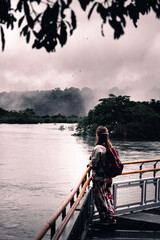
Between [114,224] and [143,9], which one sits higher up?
[143,9]

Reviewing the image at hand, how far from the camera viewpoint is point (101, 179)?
7.14 m

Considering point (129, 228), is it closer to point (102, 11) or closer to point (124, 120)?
point (102, 11)

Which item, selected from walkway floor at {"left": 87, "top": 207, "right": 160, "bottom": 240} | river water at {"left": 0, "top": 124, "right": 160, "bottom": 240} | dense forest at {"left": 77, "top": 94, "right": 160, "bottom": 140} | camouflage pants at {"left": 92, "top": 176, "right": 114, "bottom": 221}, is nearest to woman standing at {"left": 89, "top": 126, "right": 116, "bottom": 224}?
camouflage pants at {"left": 92, "top": 176, "right": 114, "bottom": 221}

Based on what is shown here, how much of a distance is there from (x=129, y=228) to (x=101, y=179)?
118 centimetres

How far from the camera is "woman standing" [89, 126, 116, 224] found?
22.7 ft

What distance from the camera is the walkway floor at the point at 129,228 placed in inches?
286

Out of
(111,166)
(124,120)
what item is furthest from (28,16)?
(124,120)

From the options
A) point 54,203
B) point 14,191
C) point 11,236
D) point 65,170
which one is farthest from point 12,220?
point 65,170

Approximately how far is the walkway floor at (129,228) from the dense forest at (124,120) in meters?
62.8

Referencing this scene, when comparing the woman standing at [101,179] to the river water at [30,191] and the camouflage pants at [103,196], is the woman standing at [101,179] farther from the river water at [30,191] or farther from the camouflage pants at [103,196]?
the river water at [30,191]

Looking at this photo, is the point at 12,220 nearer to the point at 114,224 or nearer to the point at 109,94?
the point at 114,224

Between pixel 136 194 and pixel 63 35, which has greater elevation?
pixel 63 35

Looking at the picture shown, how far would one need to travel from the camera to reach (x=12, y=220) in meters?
13.6

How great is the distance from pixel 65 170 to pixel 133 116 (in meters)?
46.0
